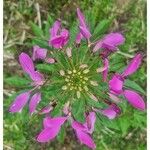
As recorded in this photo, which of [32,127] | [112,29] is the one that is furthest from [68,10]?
[32,127]

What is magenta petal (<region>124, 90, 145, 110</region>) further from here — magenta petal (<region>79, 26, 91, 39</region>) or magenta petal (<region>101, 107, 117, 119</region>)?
magenta petal (<region>79, 26, 91, 39</region>)

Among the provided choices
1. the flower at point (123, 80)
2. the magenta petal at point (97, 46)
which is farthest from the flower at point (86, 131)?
the magenta petal at point (97, 46)

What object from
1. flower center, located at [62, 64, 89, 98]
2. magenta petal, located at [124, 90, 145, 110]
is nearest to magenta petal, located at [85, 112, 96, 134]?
flower center, located at [62, 64, 89, 98]

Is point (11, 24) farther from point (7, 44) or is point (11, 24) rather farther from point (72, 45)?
point (72, 45)

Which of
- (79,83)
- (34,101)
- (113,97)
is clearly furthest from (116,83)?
(34,101)

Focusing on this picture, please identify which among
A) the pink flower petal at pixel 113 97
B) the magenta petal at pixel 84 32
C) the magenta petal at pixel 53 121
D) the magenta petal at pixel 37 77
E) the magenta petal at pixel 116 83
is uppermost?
the magenta petal at pixel 84 32

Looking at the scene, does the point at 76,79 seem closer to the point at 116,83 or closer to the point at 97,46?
the point at 97,46

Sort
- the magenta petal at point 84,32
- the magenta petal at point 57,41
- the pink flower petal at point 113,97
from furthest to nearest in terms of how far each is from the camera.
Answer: the pink flower petal at point 113,97
the magenta petal at point 84,32
the magenta petal at point 57,41

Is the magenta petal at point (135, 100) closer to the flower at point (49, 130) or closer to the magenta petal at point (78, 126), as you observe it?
the magenta petal at point (78, 126)
